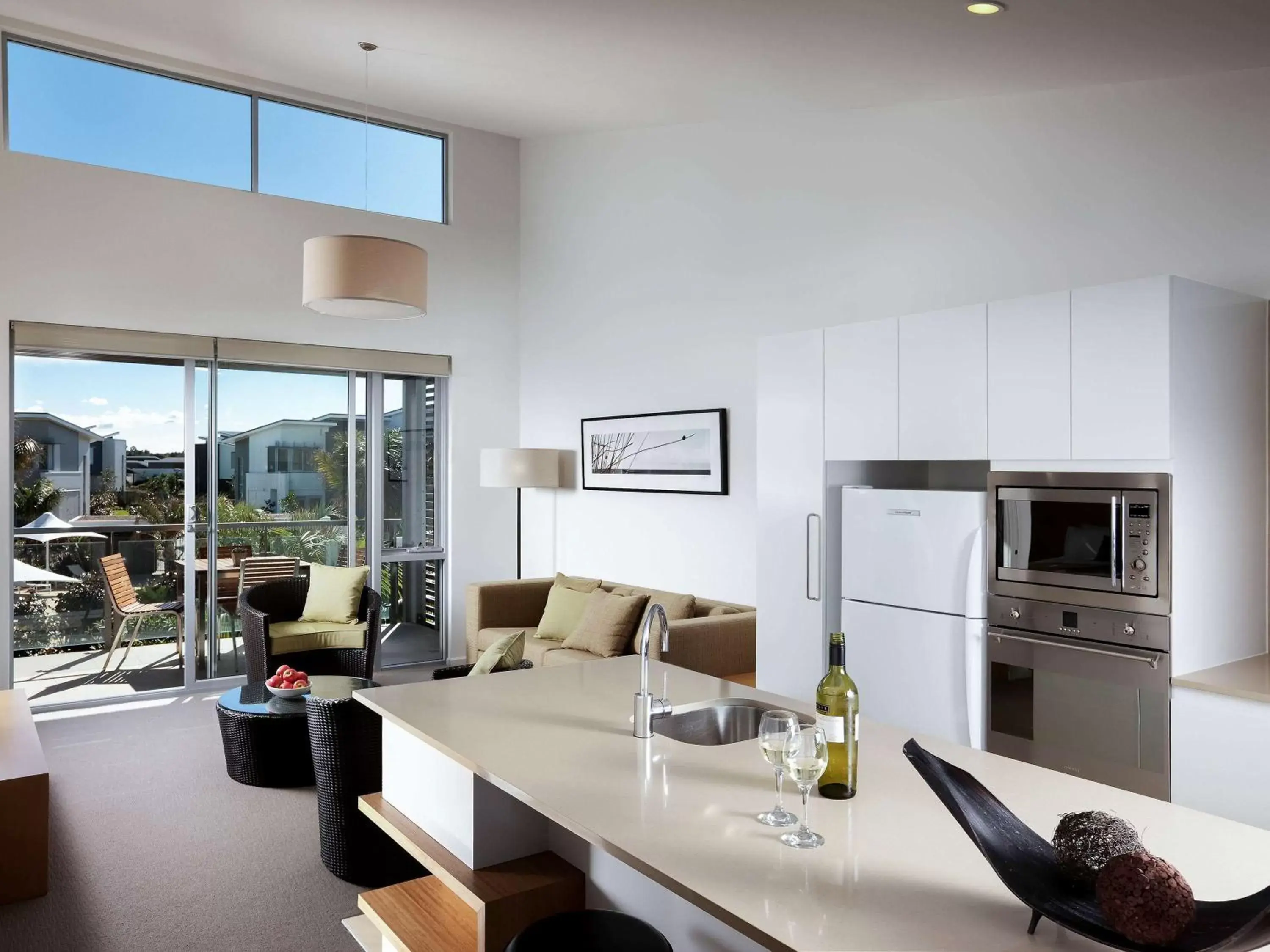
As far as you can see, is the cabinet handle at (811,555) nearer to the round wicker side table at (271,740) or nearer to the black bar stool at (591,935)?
the round wicker side table at (271,740)

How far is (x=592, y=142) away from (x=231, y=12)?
256 centimetres

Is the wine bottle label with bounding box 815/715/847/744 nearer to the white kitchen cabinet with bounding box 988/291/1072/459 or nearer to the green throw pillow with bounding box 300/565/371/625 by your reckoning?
the white kitchen cabinet with bounding box 988/291/1072/459

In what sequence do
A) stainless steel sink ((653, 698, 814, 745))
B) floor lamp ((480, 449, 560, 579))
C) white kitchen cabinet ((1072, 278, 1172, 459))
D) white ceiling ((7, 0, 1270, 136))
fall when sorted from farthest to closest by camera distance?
floor lamp ((480, 449, 560, 579)) < white ceiling ((7, 0, 1270, 136)) < white kitchen cabinet ((1072, 278, 1172, 459)) < stainless steel sink ((653, 698, 814, 745))

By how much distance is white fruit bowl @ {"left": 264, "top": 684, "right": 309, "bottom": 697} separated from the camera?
455 centimetres

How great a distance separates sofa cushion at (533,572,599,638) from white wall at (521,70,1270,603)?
566 millimetres

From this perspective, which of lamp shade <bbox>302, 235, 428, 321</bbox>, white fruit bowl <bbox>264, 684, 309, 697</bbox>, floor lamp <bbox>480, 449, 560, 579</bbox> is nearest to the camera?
lamp shade <bbox>302, 235, 428, 321</bbox>

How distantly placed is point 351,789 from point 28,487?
3656 mm

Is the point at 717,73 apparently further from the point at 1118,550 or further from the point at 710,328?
the point at 1118,550

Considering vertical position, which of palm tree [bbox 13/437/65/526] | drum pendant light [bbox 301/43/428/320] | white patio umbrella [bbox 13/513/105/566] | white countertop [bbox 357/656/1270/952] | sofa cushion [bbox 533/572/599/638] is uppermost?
drum pendant light [bbox 301/43/428/320]

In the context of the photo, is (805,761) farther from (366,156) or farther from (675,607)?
(366,156)

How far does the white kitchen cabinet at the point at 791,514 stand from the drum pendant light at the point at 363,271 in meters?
1.62

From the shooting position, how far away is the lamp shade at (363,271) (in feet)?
13.5

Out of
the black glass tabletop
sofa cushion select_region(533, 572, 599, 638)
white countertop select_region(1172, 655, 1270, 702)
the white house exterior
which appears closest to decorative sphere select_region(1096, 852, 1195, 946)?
white countertop select_region(1172, 655, 1270, 702)

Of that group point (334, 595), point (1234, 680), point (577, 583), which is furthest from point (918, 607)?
point (334, 595)
